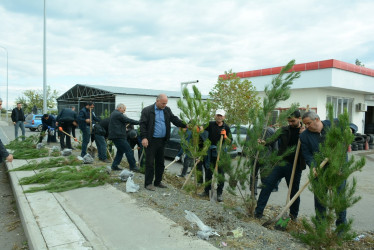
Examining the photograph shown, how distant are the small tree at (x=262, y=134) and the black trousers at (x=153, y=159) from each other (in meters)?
1.72

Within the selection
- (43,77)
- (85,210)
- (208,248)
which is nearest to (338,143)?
(208,248)

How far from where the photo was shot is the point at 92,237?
351 cm

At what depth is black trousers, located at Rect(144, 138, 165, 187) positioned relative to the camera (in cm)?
555

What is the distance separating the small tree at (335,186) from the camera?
311cm

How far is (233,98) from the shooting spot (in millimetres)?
14352

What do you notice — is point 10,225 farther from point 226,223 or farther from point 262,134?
point 262,134

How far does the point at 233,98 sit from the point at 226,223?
10.9m

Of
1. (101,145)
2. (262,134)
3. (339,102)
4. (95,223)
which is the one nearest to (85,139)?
(101,145)

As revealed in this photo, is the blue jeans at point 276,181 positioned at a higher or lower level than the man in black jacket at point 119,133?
lower

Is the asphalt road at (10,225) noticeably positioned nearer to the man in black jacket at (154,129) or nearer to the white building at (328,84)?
the man in black jacket at (154,129)

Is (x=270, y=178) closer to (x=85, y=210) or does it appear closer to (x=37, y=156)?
(x=85, y=210)

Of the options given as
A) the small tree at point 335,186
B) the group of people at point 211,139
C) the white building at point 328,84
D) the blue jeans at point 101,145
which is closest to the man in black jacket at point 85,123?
the blue jeans at point 101,145

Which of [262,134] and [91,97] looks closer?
[262,134]

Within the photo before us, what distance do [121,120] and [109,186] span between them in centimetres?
180
